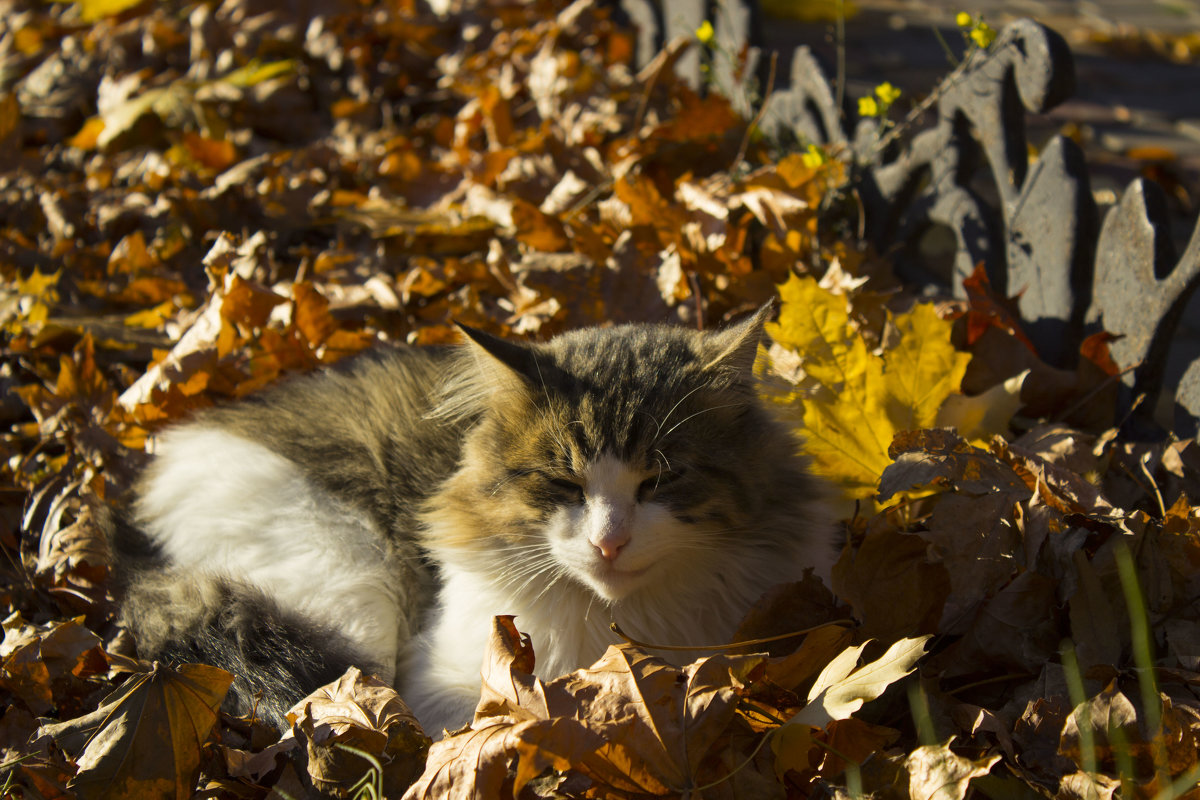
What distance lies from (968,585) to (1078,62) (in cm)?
442

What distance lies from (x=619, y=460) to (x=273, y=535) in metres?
1.05

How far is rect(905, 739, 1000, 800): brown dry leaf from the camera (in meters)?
1.43

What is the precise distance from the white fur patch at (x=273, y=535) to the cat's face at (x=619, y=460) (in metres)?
0.43

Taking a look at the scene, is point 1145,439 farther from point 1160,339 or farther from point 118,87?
point 118,87

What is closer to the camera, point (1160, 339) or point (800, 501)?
point (800, 501)

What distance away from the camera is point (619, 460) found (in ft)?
6.42

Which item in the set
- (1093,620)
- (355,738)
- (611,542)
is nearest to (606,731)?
(611,542)

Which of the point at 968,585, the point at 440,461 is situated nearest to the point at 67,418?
the point at 440,461

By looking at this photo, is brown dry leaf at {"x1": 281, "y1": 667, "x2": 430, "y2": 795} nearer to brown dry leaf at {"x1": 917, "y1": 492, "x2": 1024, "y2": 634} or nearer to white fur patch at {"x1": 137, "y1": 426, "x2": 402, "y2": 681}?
white fur patch at {"x1": 137, "y1": 426, "x2": 402, "y2": 681}

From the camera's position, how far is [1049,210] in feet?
8.61

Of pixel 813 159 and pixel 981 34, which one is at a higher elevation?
pixel 981 34

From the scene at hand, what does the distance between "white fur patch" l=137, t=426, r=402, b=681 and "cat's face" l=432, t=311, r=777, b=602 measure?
43 centimetres

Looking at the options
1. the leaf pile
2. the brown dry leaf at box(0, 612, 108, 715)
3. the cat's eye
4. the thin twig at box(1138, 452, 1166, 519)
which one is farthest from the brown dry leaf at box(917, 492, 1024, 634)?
the brown dry leaf at box(0, 612, 108, 715)

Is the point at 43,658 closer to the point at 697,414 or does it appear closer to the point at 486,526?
the point at 486,526
